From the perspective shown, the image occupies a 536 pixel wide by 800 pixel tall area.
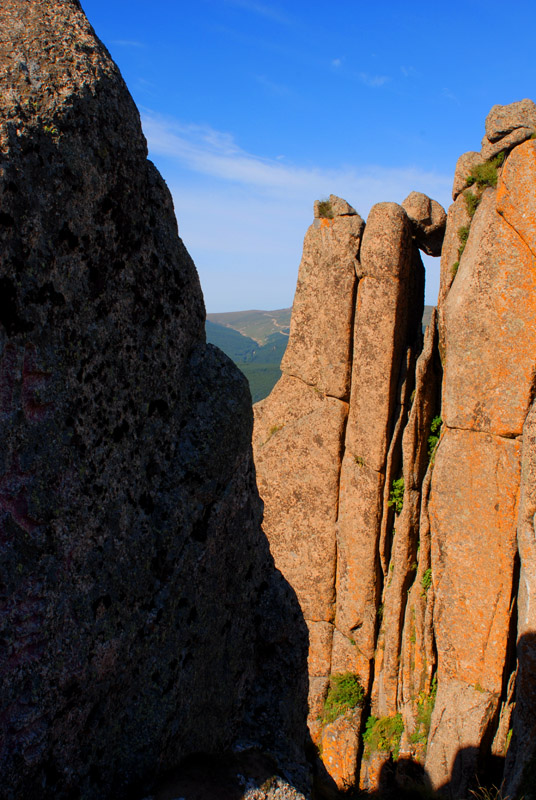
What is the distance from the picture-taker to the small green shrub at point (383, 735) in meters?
13.2

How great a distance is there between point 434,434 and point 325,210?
19.8 ft

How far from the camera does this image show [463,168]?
41.4ft

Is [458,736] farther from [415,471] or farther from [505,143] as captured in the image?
[505,143]

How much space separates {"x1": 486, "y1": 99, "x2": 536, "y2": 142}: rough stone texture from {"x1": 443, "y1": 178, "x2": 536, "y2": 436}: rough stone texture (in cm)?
62

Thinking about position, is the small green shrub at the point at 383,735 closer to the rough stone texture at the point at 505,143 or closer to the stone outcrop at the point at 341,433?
the stone outcrop at the point at 341,433

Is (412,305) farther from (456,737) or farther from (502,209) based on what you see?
(456,737)

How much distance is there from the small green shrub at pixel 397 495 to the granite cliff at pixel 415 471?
5 centimetres

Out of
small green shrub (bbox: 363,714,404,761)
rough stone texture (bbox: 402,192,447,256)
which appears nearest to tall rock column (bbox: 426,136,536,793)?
small green shrub (bbox: 363,714,404,761)

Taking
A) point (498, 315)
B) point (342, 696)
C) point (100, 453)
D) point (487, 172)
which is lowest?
point (342, 696)

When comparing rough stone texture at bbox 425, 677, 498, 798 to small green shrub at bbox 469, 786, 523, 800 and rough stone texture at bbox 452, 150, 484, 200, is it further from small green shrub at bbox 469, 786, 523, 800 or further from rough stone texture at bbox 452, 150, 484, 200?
rough stone texture at bbox 452, 150, 484, 200

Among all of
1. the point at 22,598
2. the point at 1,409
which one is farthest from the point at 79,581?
the point at 1,409

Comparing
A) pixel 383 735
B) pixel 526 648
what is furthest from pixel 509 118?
pixel 383 735

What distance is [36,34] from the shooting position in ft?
11.3

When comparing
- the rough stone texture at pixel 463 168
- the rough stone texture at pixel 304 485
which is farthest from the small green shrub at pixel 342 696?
the rough stone texture at pixel 463 168
